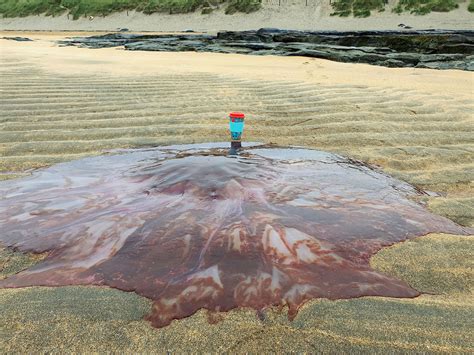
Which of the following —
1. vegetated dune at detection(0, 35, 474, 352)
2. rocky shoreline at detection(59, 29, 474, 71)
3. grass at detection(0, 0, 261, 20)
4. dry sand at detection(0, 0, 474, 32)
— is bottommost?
vegetated dune at detection(0, 35, 474, 352)

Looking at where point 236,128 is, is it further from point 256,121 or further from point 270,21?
point 270,21

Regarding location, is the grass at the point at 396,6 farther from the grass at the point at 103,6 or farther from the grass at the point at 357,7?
the grass at the point at 103,6

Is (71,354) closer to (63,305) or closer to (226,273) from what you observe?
(63,305)

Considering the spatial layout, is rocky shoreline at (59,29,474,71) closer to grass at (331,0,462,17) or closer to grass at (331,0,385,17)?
grass at (331,0,385,17)

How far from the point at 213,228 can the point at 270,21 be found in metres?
34.9

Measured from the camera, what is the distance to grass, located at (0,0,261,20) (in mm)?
36297

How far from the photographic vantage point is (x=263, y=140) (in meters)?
3.40

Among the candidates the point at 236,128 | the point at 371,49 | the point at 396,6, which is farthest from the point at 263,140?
the point at 396,6

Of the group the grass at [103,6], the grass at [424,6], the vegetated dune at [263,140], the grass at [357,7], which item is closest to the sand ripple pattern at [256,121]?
the vegetated dune at [263,140]

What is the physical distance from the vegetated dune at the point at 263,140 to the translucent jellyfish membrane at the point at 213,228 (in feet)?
0.27

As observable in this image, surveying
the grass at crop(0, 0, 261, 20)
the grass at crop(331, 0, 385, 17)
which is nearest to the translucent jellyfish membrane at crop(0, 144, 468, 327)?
the grass at crop(331, 0, 385, 17)

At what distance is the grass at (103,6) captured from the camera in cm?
3630

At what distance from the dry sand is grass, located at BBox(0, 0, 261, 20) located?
67cm

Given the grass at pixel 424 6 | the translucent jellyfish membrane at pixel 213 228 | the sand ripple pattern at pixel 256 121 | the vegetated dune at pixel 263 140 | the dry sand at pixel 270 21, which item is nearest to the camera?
the vegetated dune at pixel 263 140
